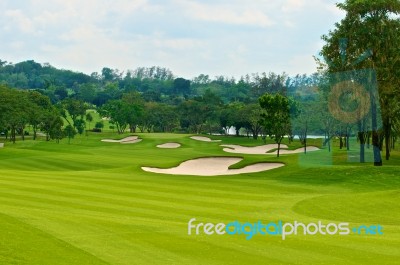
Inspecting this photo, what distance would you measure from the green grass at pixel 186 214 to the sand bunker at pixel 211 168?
2419mm

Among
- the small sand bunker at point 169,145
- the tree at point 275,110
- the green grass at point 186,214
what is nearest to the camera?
the green grass at point 186,214

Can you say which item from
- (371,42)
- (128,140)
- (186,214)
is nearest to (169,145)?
(128,140)

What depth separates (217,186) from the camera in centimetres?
3762

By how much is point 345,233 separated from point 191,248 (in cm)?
636

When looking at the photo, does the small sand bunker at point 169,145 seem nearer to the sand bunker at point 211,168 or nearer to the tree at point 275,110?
→ the sand bunker at point 211,168

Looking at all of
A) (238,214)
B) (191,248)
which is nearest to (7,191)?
(238,214)

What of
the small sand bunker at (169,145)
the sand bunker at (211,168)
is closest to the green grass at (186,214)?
the sand bunker at (211,168)

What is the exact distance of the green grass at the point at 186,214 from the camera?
15.9 m

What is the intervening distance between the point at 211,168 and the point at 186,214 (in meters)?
29.3

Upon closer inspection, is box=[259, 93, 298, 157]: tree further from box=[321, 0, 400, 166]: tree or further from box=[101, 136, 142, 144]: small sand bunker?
box=[101, 136, 142, 144]: small sand bunker

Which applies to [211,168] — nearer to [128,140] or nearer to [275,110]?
[275,110]

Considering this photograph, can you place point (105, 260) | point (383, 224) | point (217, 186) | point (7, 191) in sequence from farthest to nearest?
1. point (217, 186)
2. point (7, 191)
3. point (383, 224)
4. point (105, 260)

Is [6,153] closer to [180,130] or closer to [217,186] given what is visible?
[217,186]

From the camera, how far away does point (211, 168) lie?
53.8 meters
